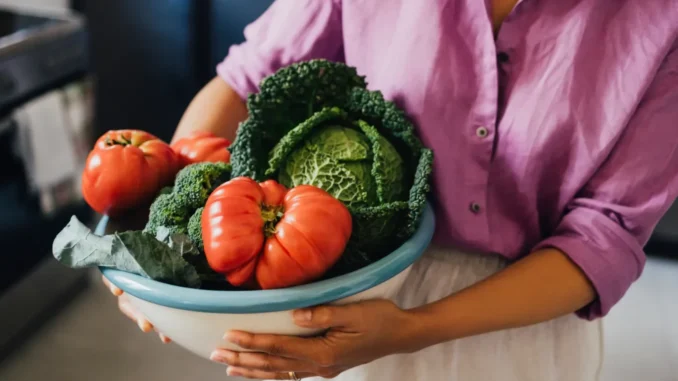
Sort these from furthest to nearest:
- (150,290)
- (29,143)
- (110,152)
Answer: (29,143) < (110,152) < (150,290)

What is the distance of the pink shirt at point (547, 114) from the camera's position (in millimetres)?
612

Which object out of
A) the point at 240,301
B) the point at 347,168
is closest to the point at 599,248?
the point at 347,168

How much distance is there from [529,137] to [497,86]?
0.21ft

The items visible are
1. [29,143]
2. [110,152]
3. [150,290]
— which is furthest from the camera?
[29,143]

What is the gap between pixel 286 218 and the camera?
0.49 m

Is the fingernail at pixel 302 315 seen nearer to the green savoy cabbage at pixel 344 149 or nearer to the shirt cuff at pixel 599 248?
the green savoy cabbage at pixel 344 149

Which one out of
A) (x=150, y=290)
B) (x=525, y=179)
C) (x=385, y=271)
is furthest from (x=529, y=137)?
(x=150, y=290)

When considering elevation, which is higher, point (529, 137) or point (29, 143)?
point (529, 137)

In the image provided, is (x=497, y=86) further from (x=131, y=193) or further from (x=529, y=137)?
(x=131, y=193)

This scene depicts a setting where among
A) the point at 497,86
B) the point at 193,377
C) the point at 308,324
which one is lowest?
the point at 193,377

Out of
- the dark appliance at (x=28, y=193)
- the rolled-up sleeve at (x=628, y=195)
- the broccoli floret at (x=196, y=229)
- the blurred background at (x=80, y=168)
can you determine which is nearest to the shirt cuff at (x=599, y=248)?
the rolled-up sleeve at (x=628, y=195)

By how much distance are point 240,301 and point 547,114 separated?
1.20 feet

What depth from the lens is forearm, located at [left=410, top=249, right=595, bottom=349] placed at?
608 mm

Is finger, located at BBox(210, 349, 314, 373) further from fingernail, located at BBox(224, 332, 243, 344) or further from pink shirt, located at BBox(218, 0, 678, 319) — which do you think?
pink shirt, located at BBox(218, 0, 678, 319)
